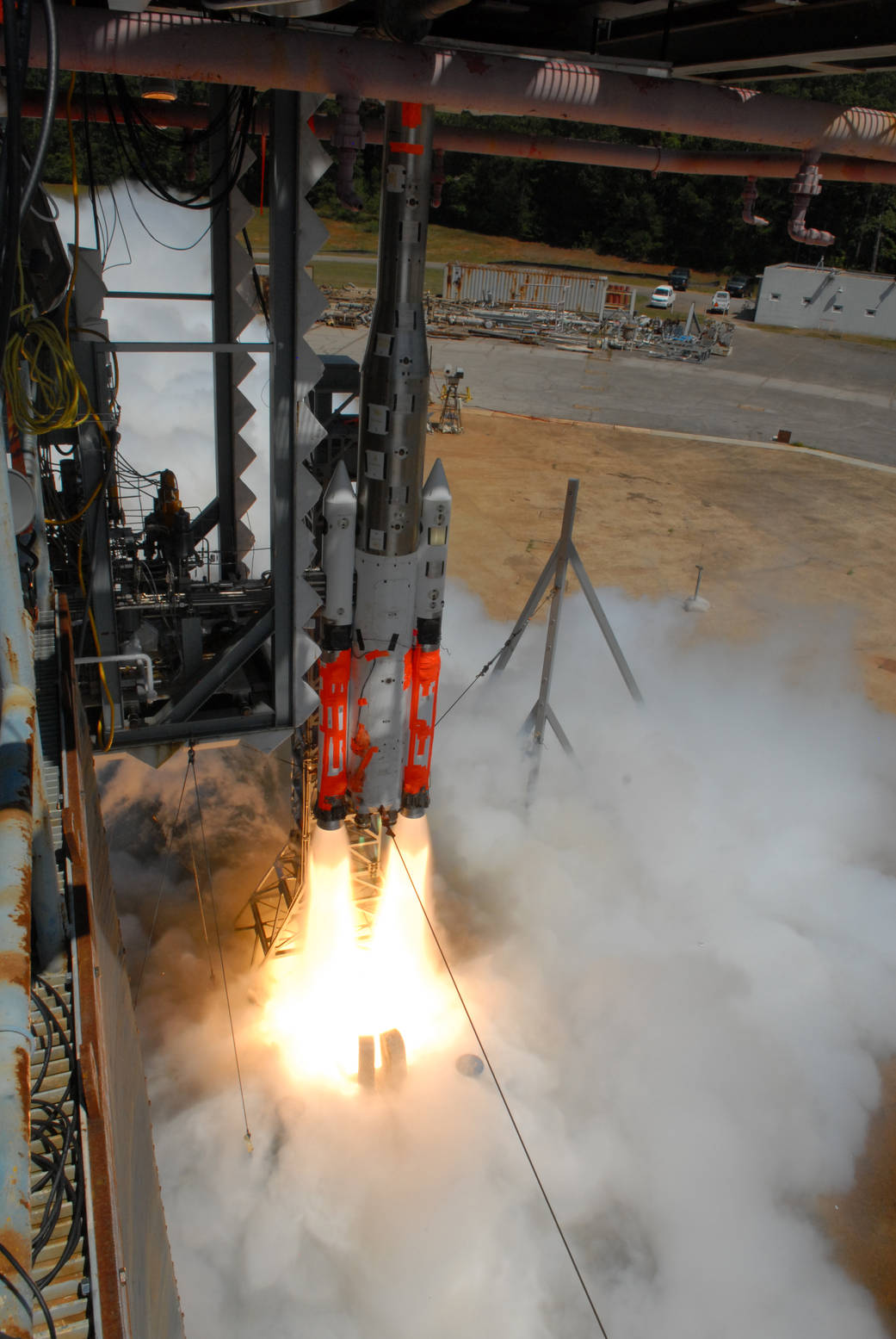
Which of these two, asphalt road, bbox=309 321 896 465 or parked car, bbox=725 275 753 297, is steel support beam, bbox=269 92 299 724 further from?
parked car, bbox=725 275 753 297

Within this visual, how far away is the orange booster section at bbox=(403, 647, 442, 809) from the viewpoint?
1316 cm

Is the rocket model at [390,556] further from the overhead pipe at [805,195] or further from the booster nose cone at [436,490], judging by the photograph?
the overhead pipe at [805,195]

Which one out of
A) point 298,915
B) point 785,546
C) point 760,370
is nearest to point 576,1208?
point 298,915

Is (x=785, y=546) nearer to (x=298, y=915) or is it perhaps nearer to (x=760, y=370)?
(x=298, y=915)

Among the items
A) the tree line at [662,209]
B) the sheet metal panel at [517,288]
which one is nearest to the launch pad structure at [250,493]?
the sheet metal panel at [517,288]

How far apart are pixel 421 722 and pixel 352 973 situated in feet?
12.4

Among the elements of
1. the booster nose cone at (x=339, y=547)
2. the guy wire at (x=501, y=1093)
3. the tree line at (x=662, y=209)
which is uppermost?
the tree line at (x=662, y=209)

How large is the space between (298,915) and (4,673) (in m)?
10.7

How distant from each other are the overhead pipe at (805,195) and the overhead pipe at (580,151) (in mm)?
1167

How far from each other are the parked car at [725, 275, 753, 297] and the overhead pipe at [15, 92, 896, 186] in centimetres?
6075

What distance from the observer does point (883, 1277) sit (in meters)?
10.7

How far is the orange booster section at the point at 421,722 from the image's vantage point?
43.2 feet

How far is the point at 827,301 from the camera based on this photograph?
201 feet

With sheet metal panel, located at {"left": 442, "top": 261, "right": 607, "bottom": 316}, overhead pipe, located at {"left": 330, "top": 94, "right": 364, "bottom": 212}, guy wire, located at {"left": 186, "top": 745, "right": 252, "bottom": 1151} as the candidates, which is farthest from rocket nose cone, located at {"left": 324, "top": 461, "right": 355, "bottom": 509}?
sheet metal panel, located at {"left": 442, "top": 261, "right": 607, "bottom": 316}
